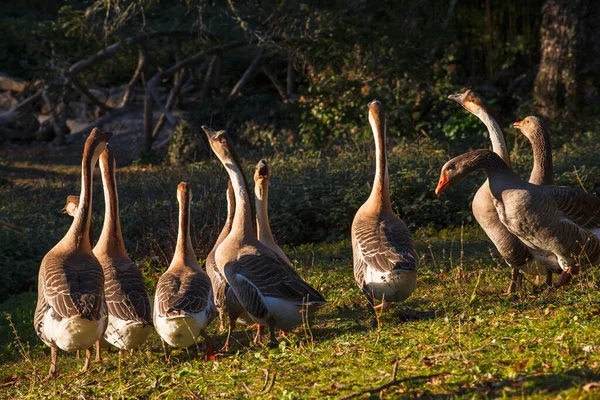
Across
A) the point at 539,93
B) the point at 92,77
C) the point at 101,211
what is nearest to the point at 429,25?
the point at 539,93

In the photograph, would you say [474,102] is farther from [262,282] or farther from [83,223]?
[83,223]

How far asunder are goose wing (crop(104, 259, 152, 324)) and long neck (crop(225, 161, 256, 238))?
974 mm

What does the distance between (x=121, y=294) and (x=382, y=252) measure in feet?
7.26

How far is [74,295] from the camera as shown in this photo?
652 cm

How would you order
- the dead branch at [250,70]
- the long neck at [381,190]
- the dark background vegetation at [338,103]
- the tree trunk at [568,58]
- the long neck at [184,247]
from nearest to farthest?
the long neck at [184,247] → the long neck at [381,190] → the dark background vegetation at [338,103] → the tree trunk at [568,58] → the dead branch at [250,70]

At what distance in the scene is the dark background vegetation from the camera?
12531 mm

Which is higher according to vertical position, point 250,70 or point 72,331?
point 250,70

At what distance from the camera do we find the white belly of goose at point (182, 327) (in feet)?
21.3

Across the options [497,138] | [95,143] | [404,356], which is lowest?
[404,356]

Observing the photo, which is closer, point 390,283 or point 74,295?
point 74,295

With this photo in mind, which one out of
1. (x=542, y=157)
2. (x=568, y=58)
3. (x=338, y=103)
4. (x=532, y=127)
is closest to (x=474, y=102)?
(x=532, y=127)

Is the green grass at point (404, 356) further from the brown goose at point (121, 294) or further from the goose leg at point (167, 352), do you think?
the brown goose at point (121, 294)

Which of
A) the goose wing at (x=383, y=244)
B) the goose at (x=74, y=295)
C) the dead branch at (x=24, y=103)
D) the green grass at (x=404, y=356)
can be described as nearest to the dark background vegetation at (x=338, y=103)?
the dead branch at (x=24, y=103)

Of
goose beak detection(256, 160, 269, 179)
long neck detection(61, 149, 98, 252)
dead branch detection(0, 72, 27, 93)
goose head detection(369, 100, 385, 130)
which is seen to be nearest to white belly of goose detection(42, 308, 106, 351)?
long neck detection(61, 149, 98, 252)
